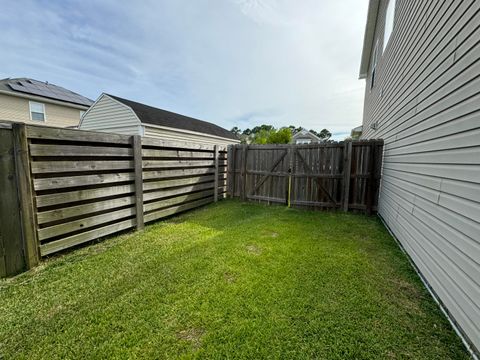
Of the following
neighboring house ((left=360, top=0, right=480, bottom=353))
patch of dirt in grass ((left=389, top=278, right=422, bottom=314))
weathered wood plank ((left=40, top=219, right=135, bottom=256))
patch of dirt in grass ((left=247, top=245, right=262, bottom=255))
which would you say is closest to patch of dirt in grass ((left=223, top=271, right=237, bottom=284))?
patch of dirt in grass ((left=247, top=245, right=262, bottom=255))

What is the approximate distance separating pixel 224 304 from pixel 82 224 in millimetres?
2441

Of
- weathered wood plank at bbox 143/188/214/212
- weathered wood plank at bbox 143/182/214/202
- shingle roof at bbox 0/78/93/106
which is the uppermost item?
shingle roof at bbox 0/78/93/106

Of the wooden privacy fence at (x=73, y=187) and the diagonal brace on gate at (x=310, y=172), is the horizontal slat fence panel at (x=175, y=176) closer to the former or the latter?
the wooden privacy fence at (x=73, y=187)

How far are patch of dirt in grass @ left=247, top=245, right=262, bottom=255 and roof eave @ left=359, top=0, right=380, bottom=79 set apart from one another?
8.76m

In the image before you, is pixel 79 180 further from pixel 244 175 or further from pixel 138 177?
pixel 244 175

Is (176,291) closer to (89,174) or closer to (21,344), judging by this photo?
(21,344)

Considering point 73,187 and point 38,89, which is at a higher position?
point 38,89

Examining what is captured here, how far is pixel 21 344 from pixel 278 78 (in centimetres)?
1151

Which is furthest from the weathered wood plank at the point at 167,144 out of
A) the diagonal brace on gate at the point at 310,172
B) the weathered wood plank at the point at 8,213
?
the diagonal brace on gate at the point at 310,172

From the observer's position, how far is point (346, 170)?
512 centimetres

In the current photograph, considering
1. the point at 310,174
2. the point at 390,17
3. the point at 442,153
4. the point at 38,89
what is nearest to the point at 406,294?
the point at 442,153

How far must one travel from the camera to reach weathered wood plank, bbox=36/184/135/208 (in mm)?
2466

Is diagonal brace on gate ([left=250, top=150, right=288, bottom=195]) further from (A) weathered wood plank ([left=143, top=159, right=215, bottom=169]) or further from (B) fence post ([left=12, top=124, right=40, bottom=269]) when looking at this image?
(B) fence post ([left=12, top=124, right=40, bottom=269])

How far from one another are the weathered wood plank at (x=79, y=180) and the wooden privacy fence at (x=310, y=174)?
3.65m
